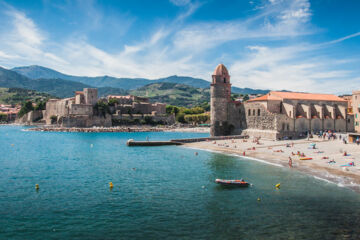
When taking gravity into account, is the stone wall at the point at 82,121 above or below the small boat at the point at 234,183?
above

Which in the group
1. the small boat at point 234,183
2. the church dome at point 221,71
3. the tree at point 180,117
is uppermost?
the church dome at point 221,71

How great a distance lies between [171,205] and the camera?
15.8 meters

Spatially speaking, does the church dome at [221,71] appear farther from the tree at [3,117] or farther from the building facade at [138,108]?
the tree at [3,117]

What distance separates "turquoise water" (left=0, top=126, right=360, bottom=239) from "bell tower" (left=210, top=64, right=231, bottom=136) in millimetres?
23989

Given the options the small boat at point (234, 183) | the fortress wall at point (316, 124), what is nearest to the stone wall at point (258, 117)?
the fortress wall at point (316, 124)

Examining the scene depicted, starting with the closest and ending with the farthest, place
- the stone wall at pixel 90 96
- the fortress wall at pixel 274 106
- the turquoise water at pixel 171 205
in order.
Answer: the turquoise water at pixel 171 205 < the fortress wall at pixel 274 106 < the stone wall at pixel 90 96

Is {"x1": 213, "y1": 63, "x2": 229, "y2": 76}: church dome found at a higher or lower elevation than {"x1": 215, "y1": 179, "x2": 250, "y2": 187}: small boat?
higher

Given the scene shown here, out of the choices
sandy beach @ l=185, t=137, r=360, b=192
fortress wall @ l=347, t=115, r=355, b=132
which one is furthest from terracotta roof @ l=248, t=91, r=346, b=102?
sandy beach @ l=185, t=137, r=360, b=192

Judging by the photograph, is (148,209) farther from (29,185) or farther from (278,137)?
(278,137)

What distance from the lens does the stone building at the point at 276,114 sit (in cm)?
4280

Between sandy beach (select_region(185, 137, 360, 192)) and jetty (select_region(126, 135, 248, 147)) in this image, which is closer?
sandy beach (select_region(185, 137, 360, 192))

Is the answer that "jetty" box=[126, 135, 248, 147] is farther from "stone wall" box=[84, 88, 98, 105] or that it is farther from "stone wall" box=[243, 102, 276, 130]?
"stone wall" box=[84, 88, 98, 105]

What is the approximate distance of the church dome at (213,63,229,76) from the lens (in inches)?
1945

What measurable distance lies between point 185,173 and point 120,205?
9.09m
